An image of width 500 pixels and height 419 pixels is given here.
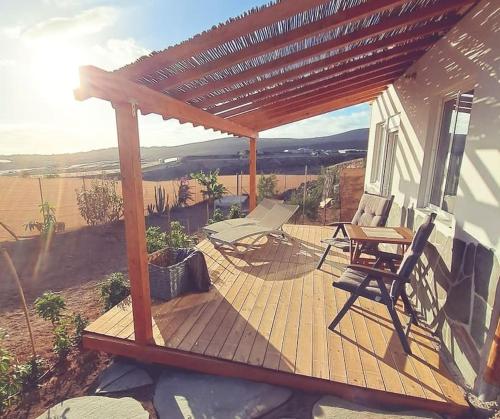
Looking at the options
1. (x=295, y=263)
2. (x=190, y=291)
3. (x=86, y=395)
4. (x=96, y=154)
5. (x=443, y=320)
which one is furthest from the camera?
(x=96, y=154)

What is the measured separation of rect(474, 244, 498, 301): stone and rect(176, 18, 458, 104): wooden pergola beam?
6.55ft

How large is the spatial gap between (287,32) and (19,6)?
262cm

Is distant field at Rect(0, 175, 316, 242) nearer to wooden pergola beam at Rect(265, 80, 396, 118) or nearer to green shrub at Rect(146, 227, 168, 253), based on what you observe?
green shrub at Rect(146, 227, 168, 253)

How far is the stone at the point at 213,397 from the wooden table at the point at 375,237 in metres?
1.73

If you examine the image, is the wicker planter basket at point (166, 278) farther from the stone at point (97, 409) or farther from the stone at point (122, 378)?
the stone at point (97, 409)

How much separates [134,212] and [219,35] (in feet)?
4.64

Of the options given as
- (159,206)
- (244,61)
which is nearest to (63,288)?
(244,61)

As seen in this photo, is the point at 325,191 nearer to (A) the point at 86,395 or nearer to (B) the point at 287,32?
(B) the point at 287,32

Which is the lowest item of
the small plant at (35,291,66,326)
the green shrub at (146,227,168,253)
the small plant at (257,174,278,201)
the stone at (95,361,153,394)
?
the stone at (95,361,153,394)

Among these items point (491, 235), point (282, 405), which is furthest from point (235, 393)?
point (491, 235)

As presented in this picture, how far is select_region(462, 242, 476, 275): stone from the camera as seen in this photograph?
2150 mm

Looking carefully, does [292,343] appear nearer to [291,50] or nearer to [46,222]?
[291,50]

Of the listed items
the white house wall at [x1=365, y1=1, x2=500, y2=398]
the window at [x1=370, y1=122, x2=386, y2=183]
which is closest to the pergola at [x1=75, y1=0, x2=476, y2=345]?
the white house wall at [x1=365, y1=1, x2=500, y2=398]

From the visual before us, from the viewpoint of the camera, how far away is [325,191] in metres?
9.13
